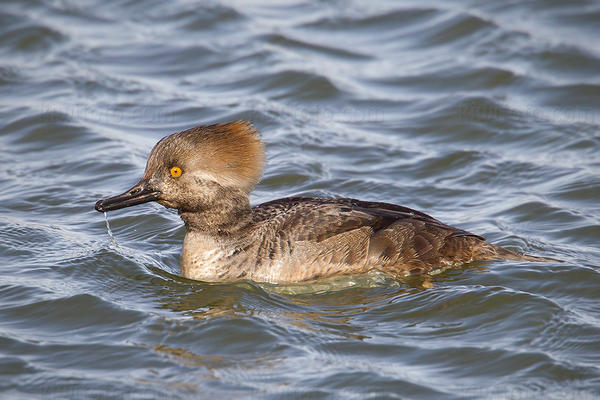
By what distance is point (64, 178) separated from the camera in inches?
414

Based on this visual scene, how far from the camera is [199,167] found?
7719 mm

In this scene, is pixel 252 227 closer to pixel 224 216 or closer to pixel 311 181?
pixel 224 216

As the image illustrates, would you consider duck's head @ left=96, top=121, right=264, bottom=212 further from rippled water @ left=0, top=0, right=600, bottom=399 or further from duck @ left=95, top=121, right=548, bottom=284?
rippled water @ left=0, top=0, right=600, bottom=399

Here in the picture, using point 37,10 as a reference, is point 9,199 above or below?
below

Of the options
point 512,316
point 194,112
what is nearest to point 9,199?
point 194,112

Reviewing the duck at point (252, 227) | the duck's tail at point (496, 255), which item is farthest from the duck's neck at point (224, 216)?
the duck's tail at point (496, 255)

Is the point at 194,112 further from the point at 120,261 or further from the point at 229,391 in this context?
the point at 229,391

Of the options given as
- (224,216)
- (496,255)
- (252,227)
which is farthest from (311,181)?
(496,255)

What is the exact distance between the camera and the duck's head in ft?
25.3

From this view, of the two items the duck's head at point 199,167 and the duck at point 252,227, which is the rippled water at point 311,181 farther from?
the duck's head at point 199,167

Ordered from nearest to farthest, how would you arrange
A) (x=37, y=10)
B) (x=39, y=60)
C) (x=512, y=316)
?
(x=512, y=316), (x=39, y=60), (x=37, y=10)

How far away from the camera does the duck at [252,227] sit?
773cm

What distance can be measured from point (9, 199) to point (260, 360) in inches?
179

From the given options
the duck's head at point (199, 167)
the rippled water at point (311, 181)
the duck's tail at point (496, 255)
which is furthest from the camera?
the duck's tail at point (496, 255)
